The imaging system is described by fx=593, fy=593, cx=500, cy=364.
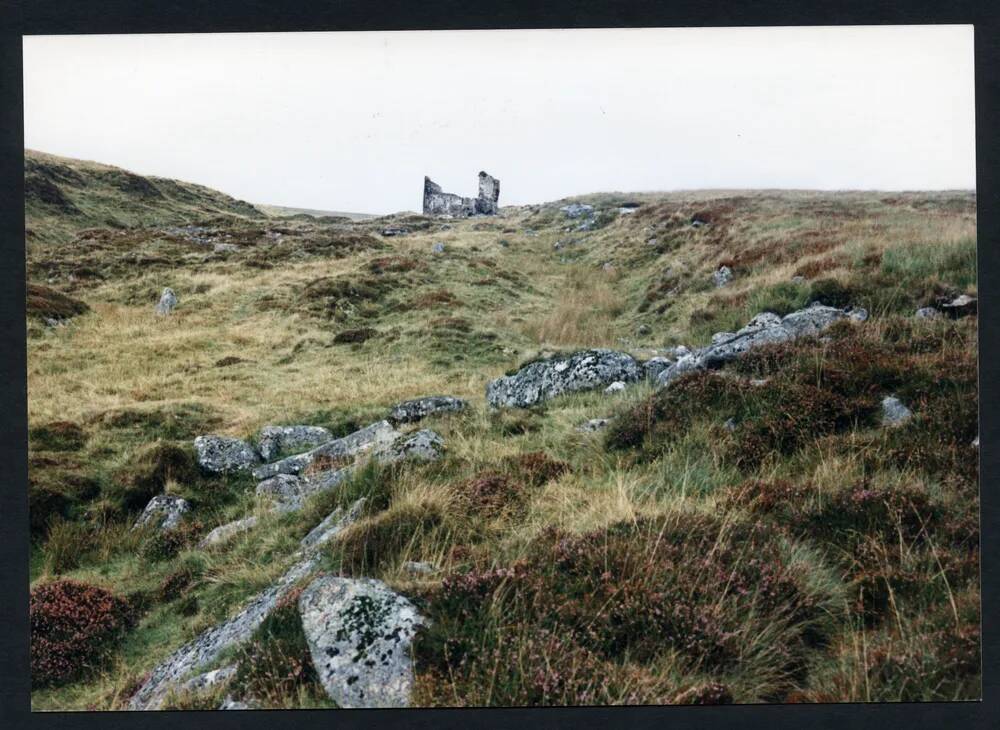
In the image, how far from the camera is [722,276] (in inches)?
603

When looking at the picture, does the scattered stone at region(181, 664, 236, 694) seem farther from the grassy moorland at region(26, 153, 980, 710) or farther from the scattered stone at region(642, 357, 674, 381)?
the scattered stone at region(642, 357, 674, 381)

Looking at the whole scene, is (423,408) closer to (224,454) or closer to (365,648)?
(224,454)

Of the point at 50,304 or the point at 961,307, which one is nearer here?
the point at 961,307

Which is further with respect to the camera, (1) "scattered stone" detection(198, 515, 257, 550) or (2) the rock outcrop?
(1) "scattered stone" detection(198, 515, 257, 550)

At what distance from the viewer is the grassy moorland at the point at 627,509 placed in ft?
15.2

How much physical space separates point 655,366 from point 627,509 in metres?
4.67

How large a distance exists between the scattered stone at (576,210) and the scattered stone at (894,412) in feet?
104

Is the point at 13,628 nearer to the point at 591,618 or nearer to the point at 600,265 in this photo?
the point at 591,618

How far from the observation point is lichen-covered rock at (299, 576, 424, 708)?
185 inches

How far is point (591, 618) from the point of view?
185 inches

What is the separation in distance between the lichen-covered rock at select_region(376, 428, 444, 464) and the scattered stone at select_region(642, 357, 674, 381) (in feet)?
12.3

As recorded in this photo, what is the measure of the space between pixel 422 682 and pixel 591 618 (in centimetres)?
142

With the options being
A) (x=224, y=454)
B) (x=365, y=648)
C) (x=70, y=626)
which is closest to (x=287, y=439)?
(x=224, y=454)

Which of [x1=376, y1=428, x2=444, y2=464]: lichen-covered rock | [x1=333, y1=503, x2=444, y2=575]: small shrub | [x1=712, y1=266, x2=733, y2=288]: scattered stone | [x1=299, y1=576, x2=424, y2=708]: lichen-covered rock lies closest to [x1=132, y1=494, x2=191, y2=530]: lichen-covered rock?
[x1=376, y1=428, x2=444, y2=464]: lichen-covered rock
